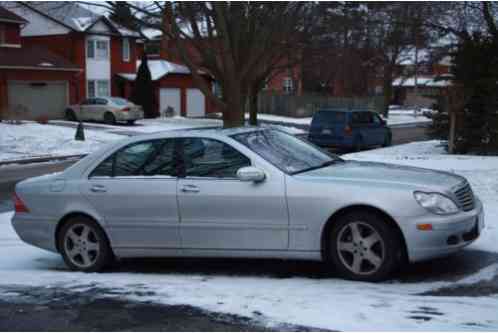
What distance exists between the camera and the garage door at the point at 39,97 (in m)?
38.6

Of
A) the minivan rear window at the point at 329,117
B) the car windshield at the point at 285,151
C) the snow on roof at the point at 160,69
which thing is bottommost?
the minivan rear window at the point at 329,117

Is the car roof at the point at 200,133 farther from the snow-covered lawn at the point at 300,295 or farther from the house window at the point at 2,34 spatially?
the house window at the point at 2,34

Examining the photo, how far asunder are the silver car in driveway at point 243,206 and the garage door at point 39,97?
3195 cm

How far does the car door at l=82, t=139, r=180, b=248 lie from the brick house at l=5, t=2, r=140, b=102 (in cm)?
3682

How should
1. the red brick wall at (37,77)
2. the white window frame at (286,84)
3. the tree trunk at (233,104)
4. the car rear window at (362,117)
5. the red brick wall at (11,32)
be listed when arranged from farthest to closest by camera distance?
the white window frame at (286,84) < the red brick wall at (11,32) < the red brick wall at (37,77) < the car rear window at (362,117) < the tree trunk at (233,104)

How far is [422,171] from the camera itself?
718 centimetres

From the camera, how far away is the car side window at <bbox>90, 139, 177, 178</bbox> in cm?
723

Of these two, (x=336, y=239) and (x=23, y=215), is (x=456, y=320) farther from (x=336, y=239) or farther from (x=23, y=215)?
(x=23, y=215)

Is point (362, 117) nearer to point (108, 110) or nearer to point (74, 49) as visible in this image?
point (108, 110)

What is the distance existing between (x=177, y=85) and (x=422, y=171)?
43293 millimetres

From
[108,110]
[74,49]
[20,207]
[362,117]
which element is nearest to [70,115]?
[108,110]

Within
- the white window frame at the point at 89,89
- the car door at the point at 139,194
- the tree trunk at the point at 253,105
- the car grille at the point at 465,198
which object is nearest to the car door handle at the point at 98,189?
the car door at the point at 139,194

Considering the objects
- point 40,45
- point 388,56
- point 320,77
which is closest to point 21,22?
point 40,45

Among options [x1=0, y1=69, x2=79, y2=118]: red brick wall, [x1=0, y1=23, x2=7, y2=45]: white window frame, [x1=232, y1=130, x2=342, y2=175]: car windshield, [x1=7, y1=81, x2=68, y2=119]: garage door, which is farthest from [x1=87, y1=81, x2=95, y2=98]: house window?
[x1=232, y1=130, x2=342, y2=175]: car windshield
